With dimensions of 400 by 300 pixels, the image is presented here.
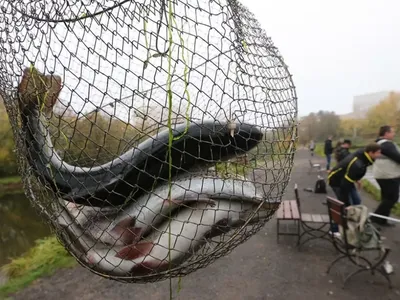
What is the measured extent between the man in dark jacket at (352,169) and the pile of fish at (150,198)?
12.7 ft

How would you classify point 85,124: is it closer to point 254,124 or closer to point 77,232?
point 77,232

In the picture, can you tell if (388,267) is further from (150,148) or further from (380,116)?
(380,116)

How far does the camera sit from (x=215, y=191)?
2.47 ft

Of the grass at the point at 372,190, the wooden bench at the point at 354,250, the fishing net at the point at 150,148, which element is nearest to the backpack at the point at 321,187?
the grass at the point at 372,190

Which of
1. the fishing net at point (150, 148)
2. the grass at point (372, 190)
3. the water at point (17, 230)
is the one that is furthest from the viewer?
the water at point (17, 230)

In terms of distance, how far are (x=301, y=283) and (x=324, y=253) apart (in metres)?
0.86

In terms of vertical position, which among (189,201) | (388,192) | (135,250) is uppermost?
(189,201)

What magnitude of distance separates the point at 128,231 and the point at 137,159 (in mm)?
158

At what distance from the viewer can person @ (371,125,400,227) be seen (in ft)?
14.0

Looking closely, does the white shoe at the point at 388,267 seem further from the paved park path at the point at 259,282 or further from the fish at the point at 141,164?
the fish at the point at 141,164

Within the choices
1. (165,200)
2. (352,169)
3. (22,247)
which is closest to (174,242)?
(165,200)

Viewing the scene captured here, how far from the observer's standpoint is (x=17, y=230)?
1049 cm

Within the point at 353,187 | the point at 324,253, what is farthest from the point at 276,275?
the point at 353,187

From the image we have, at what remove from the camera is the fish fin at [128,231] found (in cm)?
74
